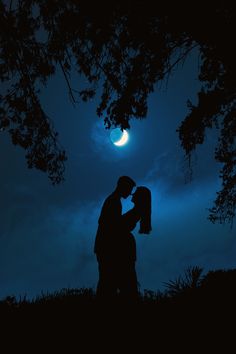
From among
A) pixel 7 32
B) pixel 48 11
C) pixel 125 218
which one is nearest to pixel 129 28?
pixel 48 11

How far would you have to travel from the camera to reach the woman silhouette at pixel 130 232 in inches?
214

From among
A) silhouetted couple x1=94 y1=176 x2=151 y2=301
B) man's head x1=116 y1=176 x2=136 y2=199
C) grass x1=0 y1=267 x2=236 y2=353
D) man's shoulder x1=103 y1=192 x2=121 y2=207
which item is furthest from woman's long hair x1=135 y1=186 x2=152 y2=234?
grass x1=0 y1=267 x2=236 y2=353

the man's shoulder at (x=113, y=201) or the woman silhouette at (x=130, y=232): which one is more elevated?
the man's shoulder at (x=113, y=201)

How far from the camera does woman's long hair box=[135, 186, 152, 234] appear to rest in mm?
5422

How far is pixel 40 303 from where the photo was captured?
22.7ft

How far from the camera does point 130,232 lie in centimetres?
554

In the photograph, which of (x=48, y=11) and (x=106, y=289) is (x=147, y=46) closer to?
(x=48, y=11)

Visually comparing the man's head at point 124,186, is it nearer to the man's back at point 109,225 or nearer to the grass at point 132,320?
the man's back at point 109,225

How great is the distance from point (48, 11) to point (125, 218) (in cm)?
671

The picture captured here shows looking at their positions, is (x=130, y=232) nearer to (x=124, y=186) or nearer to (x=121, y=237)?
(x=121, y=237)

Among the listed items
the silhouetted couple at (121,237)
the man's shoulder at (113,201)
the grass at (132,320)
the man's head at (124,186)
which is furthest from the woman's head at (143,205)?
the grass at (132,320)

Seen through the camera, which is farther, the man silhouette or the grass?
the man silhouette

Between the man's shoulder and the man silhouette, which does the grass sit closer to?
the man silhouette

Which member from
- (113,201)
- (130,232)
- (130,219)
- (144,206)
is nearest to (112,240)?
(130,232)
